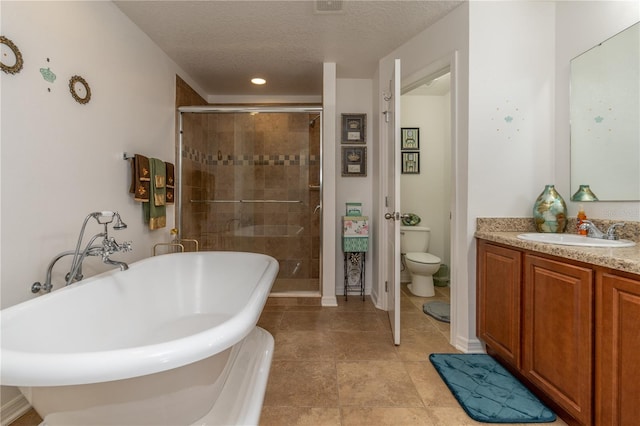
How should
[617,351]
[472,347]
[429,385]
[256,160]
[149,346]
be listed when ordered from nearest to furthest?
[149,346], [617,351], [429,385], [472,347], [256,160]

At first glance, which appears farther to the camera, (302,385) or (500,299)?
(500,299)

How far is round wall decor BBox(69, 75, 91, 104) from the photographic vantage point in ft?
5.32

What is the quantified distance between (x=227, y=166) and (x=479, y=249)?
265cm

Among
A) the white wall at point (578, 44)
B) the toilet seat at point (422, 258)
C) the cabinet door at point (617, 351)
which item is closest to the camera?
the cabinet door at point (617, 351)

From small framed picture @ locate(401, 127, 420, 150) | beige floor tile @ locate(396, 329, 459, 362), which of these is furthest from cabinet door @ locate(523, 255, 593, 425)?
small framed picture @ locate(401, 127, 420, 150)

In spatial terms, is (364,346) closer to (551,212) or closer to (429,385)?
(429,385)

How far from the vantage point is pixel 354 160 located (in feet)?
9.94

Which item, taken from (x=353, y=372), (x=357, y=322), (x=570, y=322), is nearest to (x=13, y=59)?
(x=353, y=372)

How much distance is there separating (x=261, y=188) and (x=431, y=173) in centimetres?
210

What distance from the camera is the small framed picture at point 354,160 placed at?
119 inches

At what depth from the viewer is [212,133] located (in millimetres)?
3180

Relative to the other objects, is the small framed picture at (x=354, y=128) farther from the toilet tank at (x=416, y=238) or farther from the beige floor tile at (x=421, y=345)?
the beige floor tile at (x=421, y=345)

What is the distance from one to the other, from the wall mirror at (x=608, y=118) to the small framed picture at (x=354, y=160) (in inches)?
65.9

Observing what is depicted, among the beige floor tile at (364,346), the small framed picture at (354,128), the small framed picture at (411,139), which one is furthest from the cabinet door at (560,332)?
the small framed picture at (411,139)
